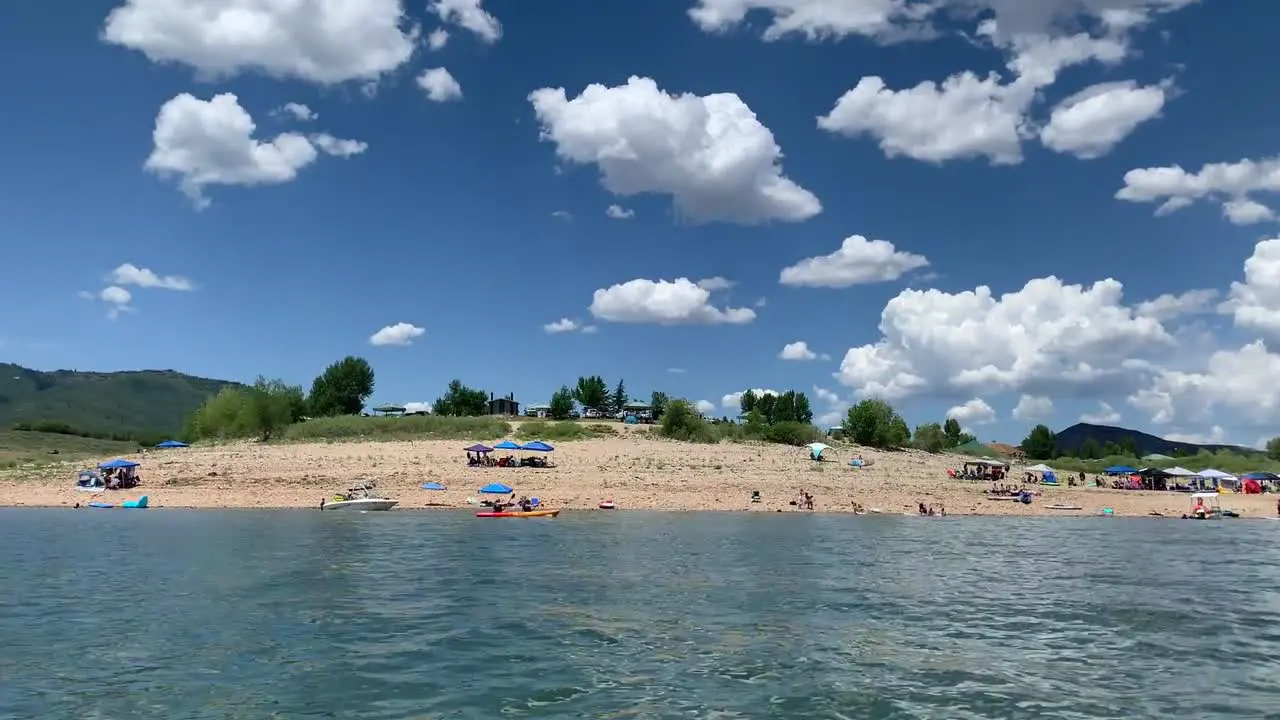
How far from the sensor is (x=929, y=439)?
119250mm

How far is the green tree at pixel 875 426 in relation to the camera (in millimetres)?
109812

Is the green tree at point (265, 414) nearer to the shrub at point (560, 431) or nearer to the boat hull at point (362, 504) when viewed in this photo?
the shrub at point (560, 431)

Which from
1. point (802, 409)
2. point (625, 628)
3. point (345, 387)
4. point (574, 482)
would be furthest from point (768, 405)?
point (625, 628)

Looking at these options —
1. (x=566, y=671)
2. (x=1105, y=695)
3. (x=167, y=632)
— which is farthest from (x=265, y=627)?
(x=1105, y=695)

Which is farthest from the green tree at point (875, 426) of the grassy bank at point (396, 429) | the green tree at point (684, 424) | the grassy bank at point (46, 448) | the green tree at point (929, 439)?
the grassy bank at point (46, 448)

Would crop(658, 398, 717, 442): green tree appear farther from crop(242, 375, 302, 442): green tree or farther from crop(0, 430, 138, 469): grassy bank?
crop(0, 430, 138, 469): grassy bank

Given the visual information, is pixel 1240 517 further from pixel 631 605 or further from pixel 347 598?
pixel 347 598

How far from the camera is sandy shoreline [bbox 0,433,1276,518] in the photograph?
2245 inches

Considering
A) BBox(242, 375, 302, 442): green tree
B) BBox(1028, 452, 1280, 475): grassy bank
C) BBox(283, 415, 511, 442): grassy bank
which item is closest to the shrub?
BBox(283, 415, 511, 442): grassy bank

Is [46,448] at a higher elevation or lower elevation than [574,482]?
higher

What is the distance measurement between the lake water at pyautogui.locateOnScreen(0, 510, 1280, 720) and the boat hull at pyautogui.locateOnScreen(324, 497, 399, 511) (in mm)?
12101

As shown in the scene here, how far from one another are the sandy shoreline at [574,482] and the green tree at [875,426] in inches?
1234

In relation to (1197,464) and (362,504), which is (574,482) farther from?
(1197,464)

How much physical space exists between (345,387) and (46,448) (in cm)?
3920
